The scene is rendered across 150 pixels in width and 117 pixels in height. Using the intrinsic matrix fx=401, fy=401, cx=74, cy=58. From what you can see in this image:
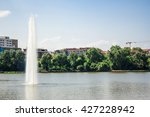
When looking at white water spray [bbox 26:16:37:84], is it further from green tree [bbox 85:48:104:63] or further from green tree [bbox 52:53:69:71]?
green tree [bbox 85:48:104:63]

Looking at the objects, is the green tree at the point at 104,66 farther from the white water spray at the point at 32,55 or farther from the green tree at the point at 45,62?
the white water spray at the point at 32,55

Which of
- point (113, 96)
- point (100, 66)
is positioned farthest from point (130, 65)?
point (113, 96)

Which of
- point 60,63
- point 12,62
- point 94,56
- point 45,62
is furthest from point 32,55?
point 94,56

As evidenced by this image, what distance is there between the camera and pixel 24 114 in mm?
8695

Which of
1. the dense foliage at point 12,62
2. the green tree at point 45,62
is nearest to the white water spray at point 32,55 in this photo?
the dense foliage at point 12,62

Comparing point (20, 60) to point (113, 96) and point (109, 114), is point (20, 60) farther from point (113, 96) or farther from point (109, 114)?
point (109, 114)

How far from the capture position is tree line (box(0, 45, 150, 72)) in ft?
166

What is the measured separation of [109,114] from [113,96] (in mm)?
5182

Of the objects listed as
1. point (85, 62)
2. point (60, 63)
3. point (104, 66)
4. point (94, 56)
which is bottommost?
point (104, 66)

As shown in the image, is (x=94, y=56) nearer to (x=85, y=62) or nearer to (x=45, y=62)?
(x=85, y=62)

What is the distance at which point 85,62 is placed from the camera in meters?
53.8

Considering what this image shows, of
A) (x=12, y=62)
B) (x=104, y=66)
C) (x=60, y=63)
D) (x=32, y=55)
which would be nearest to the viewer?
(x=32, y=55)

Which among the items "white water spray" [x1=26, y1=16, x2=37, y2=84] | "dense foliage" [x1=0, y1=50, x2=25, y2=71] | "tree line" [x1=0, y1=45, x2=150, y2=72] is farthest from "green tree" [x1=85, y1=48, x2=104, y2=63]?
"white water spray" [x1=26, y1=16, x2=37, y2=84]

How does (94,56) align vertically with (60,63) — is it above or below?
above
